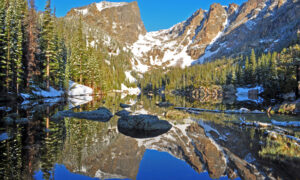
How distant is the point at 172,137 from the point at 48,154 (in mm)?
6992

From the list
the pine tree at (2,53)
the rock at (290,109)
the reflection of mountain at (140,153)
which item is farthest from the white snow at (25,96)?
the rock at (290,109)

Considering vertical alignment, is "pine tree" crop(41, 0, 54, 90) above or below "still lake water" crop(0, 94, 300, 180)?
above

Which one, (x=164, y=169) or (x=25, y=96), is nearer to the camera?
(x=164, y=169)

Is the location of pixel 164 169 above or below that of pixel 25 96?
below

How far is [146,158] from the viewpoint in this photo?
8.05 meters

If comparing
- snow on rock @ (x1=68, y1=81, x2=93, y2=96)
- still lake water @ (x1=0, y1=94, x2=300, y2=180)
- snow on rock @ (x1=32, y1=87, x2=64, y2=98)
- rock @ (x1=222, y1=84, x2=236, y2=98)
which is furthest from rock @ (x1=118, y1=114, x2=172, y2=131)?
rock @ (x1=222, y1=84, x2=236, y2=98)

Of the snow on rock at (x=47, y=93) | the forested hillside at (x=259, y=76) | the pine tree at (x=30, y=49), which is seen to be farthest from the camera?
the forested hillside at (x=259, y=76)

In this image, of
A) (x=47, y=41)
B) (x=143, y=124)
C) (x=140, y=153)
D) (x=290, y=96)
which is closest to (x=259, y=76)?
(x=290, y=96)

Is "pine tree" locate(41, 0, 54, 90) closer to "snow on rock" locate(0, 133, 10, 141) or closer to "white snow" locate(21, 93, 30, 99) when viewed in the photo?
"white snow" locate(21, 93, 30, 99)

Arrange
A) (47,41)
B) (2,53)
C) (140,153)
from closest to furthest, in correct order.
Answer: (140,153), (2,53), (47,41)

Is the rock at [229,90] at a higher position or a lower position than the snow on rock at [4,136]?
higher

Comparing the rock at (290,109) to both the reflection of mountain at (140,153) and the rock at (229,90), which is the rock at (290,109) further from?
the rock at (229,90)

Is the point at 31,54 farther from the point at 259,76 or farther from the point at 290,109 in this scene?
the point at 259,76

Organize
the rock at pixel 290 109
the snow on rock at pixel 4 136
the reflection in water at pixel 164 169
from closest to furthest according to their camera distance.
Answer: the reflection in water at pixel 164 169 → the snow on rock at pixel 4 136 → the rock at pixel 290 109
